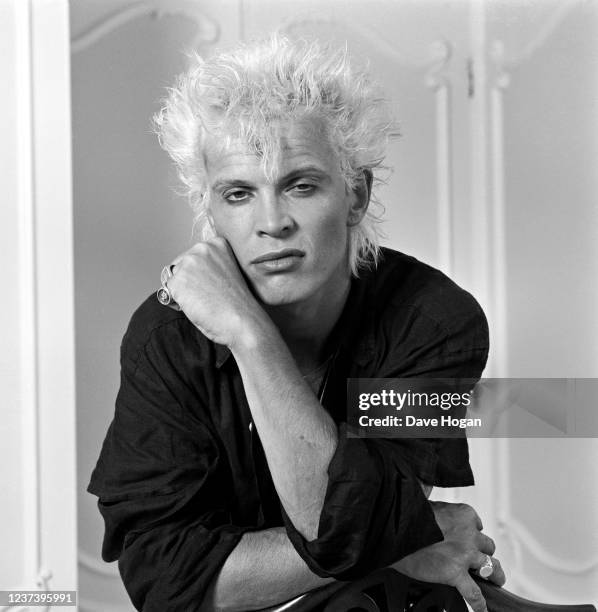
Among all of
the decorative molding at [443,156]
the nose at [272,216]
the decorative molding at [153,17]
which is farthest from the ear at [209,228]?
the decorative molding at [443,156]

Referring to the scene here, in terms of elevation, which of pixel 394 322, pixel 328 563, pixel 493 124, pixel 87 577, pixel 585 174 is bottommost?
pixel 87 577

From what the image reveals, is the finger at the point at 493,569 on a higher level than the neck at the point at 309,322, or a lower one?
lower

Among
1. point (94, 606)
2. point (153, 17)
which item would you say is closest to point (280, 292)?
point (153, 17)

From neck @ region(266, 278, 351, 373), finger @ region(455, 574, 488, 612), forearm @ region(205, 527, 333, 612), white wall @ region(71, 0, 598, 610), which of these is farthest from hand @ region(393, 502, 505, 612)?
white wall @ region(71, 0, 598, 610)

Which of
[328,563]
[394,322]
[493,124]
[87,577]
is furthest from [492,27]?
[87,577]

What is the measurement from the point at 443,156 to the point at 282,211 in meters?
0.74

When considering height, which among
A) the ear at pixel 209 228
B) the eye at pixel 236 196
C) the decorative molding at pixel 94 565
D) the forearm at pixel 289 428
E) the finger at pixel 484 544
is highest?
the eye at pixel 236 196

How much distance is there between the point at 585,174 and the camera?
154 centimetres

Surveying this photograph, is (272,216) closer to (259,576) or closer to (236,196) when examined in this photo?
(236,196)

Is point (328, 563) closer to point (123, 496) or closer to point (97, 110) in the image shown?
point (123, 496)

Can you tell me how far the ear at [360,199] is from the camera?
3.25 ft

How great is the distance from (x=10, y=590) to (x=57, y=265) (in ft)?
1.65

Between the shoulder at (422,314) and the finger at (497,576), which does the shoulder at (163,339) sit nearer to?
the shoulder at (422,314)

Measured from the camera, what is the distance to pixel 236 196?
2.94 ft
